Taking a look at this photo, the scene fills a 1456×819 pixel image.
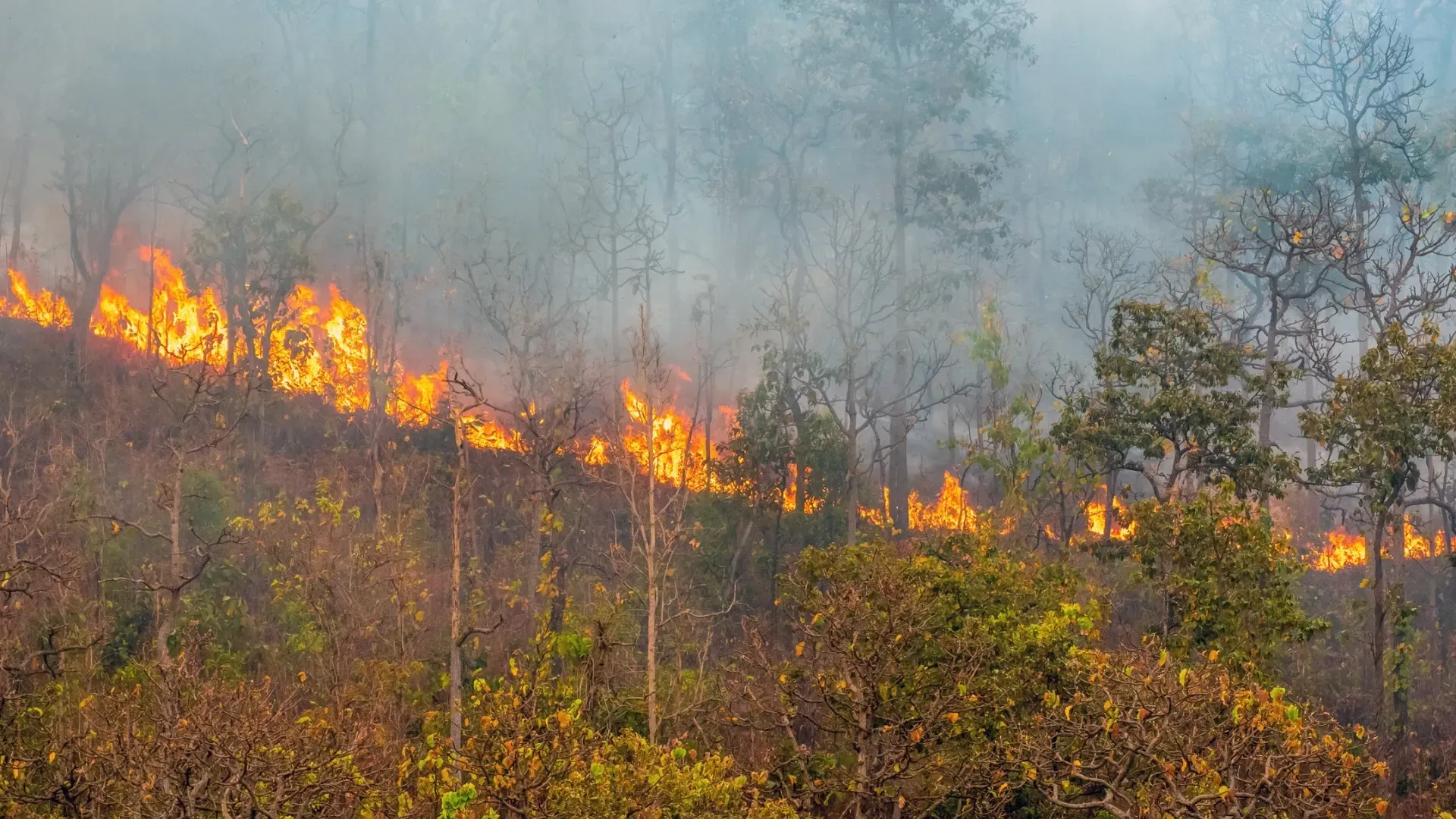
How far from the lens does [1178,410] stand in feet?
67.9

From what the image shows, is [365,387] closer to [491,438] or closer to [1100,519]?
[491,438]

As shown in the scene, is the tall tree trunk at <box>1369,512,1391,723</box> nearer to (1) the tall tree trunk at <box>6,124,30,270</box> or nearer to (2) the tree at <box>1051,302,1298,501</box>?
(2) the tree at <box>1051,302,1298,501</box>

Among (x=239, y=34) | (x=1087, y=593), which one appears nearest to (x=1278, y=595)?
(x=1087, y=593)

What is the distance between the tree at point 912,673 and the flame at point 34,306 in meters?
36.1

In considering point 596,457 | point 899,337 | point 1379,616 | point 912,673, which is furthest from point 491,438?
point 1379,616

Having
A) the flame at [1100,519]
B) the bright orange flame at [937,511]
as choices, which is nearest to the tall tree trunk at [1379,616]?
the flame at [1100,519]

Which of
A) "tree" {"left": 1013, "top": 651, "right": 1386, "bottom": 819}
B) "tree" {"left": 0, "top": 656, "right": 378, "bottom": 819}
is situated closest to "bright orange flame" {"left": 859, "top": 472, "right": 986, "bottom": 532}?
"tree" {"left": 1013, "top": 651, "right": 1386, "bottom": 819}

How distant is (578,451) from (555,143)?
28.1 m

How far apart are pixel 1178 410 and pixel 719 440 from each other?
26223 mm

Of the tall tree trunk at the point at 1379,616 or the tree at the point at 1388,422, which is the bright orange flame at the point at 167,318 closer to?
the tree at the point at 1388,422

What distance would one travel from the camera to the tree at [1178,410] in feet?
68.2

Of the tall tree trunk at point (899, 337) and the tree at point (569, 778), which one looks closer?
the tree at point (569, 778)

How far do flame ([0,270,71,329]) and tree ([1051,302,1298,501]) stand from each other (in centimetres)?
3714

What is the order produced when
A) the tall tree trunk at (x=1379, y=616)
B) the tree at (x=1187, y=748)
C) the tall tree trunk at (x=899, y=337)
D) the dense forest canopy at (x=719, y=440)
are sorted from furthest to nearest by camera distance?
the tall tree trunk at (x=899, y=337)
the tall tree trunk at (x=1379, y=616)
the dense forest canopy at (x=719, y=440)
the tree at (x=1187, y=748)
